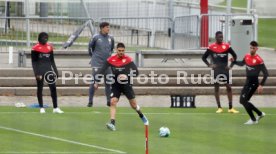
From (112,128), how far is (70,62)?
34.1ft

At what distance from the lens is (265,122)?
23125mm

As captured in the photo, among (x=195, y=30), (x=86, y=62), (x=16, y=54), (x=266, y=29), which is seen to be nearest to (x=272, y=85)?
(x=195, y=30)

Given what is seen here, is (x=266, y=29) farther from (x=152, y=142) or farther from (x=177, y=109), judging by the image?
(x=152, y=142)

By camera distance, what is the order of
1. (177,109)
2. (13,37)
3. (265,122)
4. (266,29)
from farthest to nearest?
(266,29) < (13,37) < (177,109) < (265,122)

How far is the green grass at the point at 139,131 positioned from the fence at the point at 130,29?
607 cm

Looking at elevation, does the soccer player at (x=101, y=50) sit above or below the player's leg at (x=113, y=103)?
above

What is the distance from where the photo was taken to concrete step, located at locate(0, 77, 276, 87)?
91.3 feet

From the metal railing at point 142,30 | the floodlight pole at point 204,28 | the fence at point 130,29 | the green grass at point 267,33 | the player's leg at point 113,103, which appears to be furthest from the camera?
the green grass at point 267,33

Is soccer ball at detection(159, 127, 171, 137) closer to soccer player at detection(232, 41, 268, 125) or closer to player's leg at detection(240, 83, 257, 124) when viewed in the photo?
player's leg at detection(240, 83, 257, 124)

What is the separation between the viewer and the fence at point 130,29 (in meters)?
31.0

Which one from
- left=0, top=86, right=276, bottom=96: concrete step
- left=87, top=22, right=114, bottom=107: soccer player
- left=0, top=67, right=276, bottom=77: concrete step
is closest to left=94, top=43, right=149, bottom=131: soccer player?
left=87, top=22, right=114, bottom=107: soccer player

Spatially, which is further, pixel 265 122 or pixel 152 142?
pixel 265 122

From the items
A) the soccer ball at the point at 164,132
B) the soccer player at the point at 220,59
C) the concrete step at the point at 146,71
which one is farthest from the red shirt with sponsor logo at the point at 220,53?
the soccer ball at the point at 164,132

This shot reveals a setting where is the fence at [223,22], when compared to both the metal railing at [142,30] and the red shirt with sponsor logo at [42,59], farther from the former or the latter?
the red shirt with sponsor logo at [42,59]
